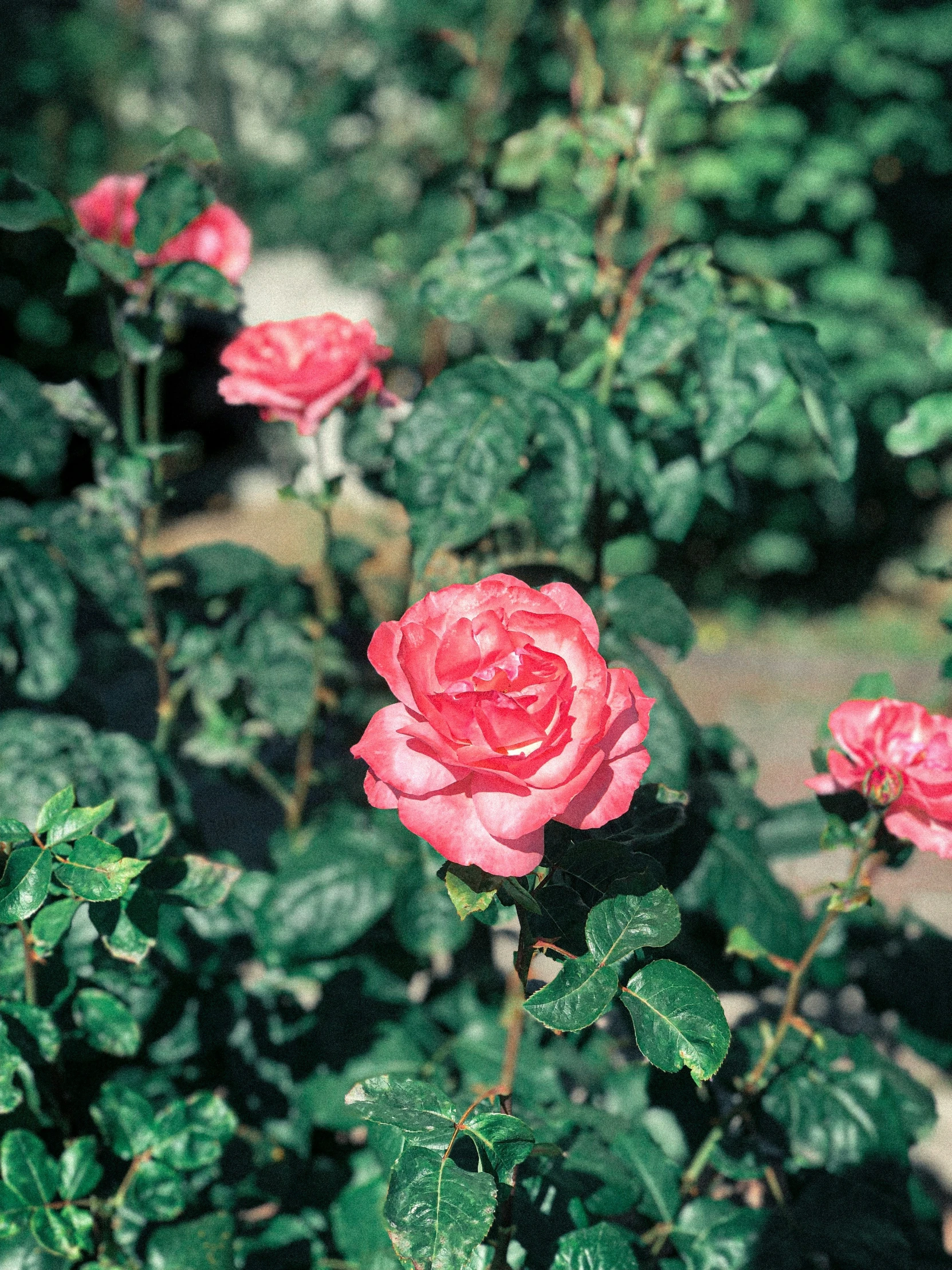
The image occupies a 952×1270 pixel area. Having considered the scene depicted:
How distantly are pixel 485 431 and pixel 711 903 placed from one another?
616mm

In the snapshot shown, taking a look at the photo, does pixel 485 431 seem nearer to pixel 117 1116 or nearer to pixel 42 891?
pixel 42 891

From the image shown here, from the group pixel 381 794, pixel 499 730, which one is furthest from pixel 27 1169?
pixel 499 730

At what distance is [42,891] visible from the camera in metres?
0.76

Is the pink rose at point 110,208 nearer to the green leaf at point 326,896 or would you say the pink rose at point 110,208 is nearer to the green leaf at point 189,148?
the green leaf at point 189,148

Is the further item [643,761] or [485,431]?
[485,431]

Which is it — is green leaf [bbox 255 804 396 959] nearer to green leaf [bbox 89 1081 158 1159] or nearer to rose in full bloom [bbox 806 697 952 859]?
green leaf [bbox 89 1081 158 1159]

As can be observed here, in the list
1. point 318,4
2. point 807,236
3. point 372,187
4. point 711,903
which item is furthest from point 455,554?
point 318,4

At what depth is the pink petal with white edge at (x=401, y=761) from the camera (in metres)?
0.67

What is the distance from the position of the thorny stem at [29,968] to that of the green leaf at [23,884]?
0.48 feet

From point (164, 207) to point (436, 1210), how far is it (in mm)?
1006

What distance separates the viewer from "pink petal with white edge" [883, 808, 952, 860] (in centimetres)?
83

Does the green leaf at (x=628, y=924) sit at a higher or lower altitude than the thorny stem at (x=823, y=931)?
higher

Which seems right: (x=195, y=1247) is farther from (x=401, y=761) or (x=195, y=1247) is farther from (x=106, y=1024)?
(x=401, y=761)

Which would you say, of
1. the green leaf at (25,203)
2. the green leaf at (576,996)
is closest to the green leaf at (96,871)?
the green leaf at (576,996)
